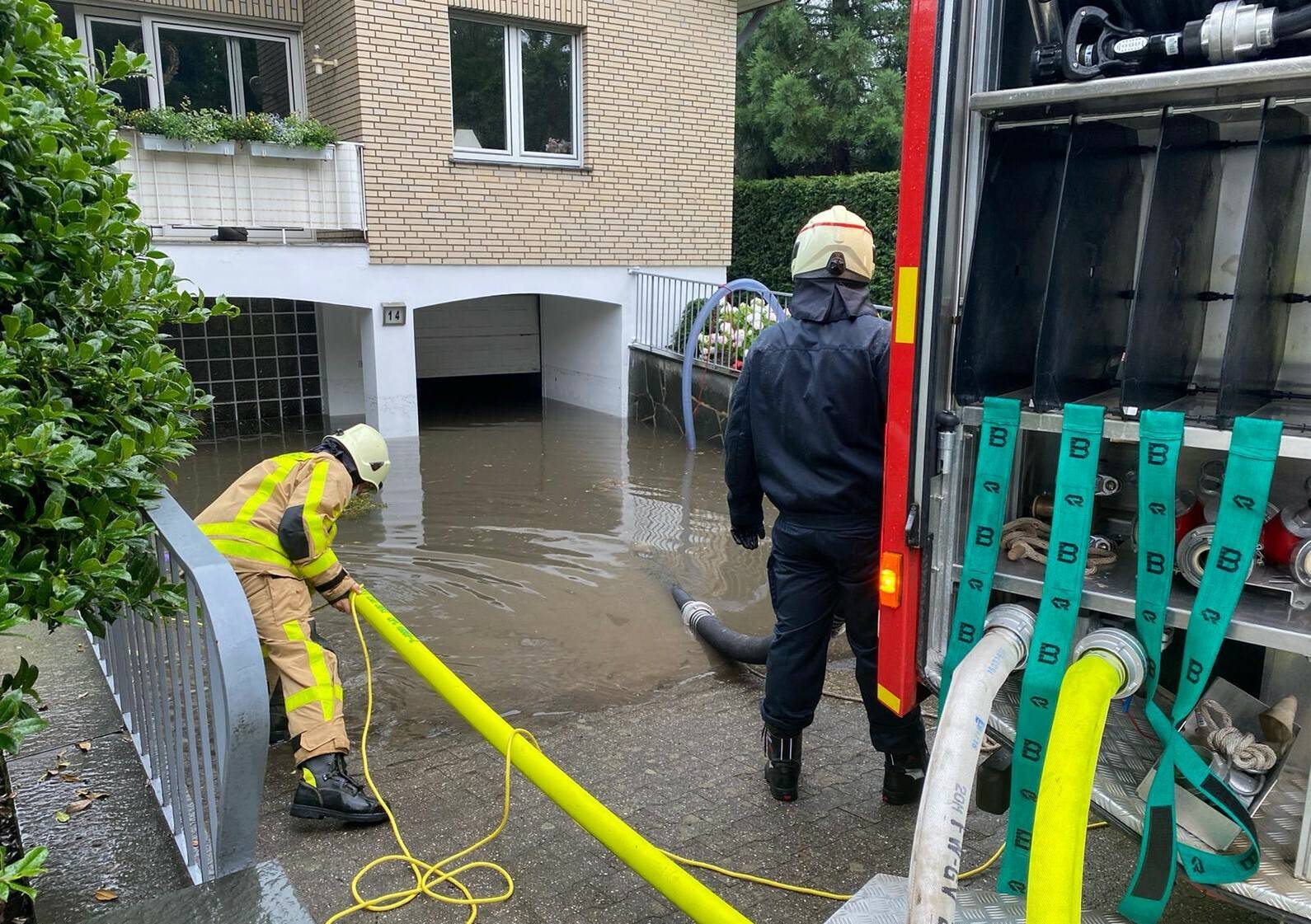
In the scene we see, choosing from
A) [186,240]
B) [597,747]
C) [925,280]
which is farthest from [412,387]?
[925,280]

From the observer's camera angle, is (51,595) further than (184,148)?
No

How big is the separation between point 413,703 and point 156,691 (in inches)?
62.7

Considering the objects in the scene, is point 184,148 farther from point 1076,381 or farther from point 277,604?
point 1076,381

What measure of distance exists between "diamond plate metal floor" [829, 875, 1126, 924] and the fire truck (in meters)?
0.32

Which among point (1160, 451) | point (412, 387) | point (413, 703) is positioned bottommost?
point (413, 703)

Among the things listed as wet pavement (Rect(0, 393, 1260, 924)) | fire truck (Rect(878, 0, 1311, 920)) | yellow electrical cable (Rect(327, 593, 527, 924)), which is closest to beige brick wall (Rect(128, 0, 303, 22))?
wet pavement (Rect(0, 393, 1260, 924))

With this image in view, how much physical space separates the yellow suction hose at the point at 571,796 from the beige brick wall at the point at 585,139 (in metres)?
7.07

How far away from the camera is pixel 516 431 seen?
10.7 m

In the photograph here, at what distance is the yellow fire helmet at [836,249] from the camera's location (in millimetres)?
3188

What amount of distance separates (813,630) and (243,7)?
381 inches

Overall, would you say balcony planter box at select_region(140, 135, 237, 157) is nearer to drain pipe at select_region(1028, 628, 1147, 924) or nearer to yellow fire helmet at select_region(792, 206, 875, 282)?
yellow fire helmet at select_region(792, 206, 875, 282)

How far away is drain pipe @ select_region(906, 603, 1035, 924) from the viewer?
5.98ft

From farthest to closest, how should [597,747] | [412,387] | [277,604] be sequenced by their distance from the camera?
[412,387] < [597,747] < [277,604]

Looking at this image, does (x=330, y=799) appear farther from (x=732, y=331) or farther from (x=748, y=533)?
(x=732, y=331)
